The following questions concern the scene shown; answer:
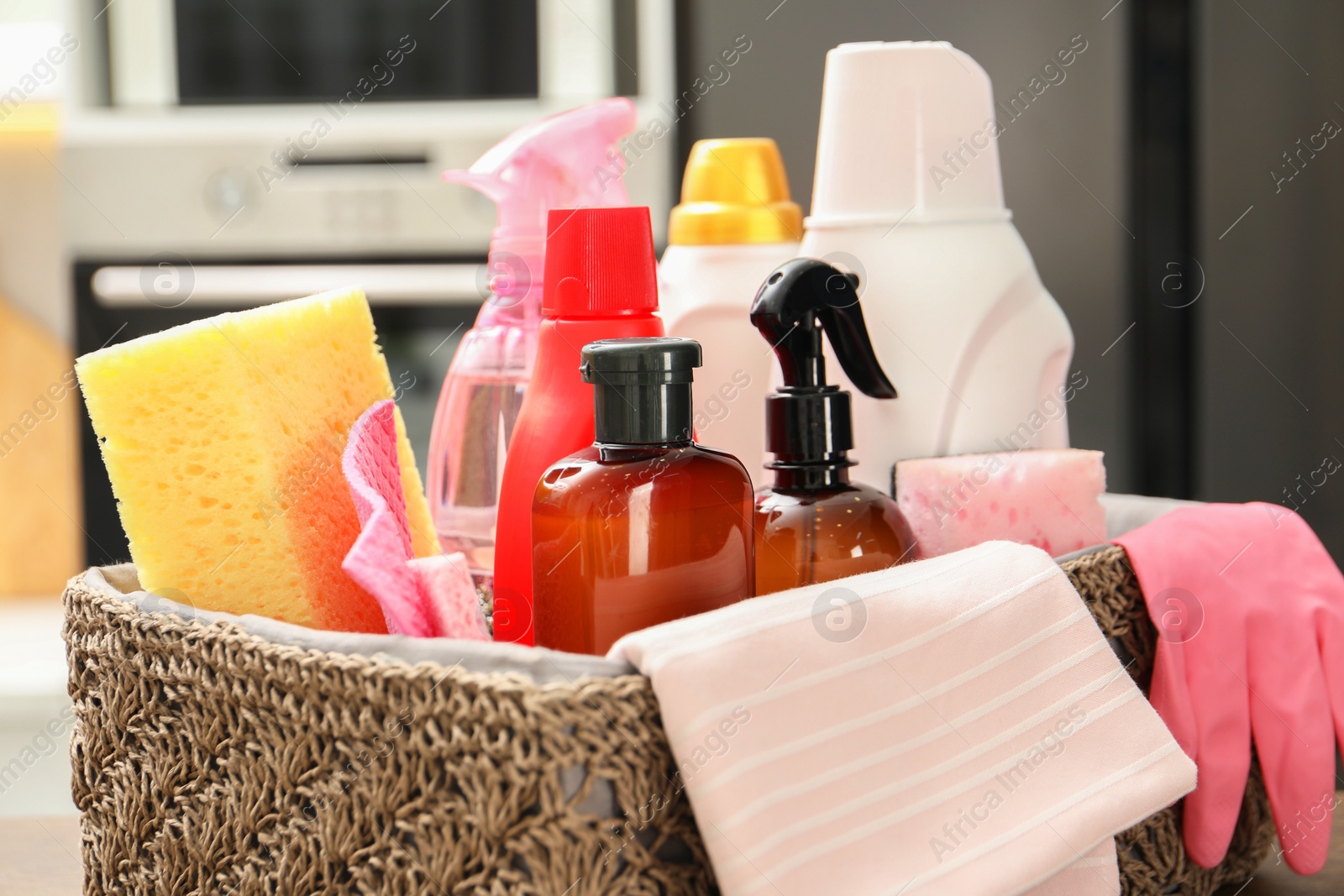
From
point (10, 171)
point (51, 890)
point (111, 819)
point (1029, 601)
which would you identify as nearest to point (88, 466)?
point (10, 171)

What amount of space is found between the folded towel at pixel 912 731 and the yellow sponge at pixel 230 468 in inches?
5.0

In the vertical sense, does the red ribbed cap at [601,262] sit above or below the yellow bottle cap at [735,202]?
below

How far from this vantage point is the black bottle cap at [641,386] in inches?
12.4

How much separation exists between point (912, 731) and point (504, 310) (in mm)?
231

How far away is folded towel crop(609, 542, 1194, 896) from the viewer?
0.89ft

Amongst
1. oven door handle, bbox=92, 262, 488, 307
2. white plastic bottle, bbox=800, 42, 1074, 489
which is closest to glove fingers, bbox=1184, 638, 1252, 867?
white plastic bottle, bbox=800, 42, 1074, 489

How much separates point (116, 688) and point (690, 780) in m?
0.18

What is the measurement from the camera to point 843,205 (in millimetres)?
450

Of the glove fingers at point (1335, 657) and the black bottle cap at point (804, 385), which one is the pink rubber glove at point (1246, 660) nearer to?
the glove fingers at point (1335, 657)

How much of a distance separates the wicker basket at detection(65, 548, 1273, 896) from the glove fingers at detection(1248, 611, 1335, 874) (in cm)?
25

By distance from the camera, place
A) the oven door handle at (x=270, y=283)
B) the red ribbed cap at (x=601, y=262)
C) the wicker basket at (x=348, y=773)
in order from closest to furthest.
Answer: the wicker basket at (x=348, y=773)
the red ribbed cap at (x=601, y=262)
the oven door handle at (x=270, y=283)

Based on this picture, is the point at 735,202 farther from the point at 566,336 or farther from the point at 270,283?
the point at 270,283

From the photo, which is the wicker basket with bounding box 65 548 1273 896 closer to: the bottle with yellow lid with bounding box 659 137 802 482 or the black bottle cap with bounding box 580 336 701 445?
the black bottle cap with bounding box 580 336 701 445

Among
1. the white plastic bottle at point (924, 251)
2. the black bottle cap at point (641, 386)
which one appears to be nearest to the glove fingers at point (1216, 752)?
the white plastic bottle at point (924, 251)
